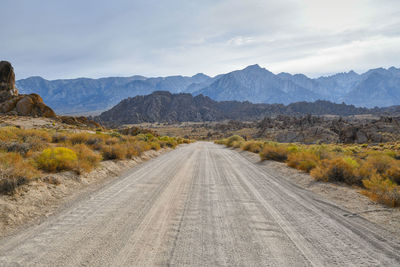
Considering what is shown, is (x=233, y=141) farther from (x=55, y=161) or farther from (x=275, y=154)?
(x=55, y=161)

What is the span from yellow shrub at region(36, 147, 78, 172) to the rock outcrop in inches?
1593

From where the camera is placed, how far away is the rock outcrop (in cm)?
4212

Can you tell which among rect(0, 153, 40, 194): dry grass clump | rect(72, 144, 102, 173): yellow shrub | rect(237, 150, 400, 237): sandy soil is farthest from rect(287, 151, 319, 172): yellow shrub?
rect(0, 153, 40, 194): dry grass clump

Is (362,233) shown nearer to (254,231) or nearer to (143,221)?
(254,231)

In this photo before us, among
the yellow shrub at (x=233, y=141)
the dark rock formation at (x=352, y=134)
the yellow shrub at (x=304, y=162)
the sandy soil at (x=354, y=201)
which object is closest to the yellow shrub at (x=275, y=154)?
the yellow shrub at (x=304, y=162)

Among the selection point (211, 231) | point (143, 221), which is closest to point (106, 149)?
point (143, 221)

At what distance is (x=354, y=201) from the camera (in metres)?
7.00

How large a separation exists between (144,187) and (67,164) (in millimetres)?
3238

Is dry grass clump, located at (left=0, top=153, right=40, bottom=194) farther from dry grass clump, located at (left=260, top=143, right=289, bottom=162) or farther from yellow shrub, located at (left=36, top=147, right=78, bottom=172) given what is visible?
dry grass clump, located at (left=260, top=143, right=289, bottom=162)

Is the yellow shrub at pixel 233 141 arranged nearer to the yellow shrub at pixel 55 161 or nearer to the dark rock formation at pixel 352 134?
the dark rock formation at pixel 352 134

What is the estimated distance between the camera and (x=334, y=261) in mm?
3754

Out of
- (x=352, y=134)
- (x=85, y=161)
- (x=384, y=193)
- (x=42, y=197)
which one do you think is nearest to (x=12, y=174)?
(x=42, y=197)

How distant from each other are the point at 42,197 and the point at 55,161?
8.48 ft

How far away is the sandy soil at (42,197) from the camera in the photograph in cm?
515
